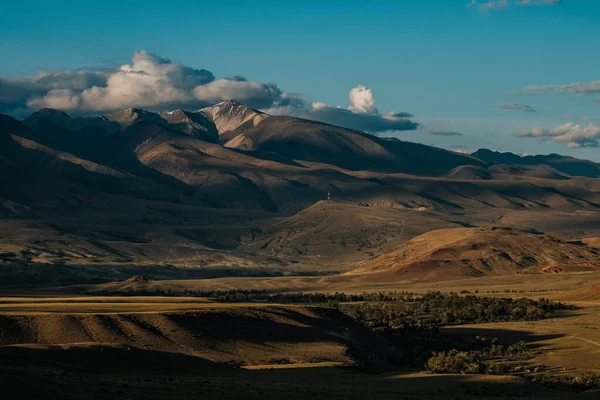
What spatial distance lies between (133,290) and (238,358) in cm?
9537

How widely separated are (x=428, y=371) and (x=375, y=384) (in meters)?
12.7

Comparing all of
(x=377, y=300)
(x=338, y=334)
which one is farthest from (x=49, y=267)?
(x=338, y=334)

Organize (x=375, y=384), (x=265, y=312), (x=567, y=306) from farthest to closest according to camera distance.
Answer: (x=567, y=306) → (x=265, y=312) → (x=375, y=384)

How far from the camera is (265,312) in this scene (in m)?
84.4

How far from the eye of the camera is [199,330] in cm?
7619

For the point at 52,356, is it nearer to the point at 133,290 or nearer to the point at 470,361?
the point at 470,361

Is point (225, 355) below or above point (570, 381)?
below

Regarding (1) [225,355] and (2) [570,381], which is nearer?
(2) [570,381]

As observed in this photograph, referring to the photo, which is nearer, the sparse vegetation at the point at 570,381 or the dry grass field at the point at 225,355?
the dry grass field at the point at 225,355

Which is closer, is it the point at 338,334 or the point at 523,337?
the point at 338,334

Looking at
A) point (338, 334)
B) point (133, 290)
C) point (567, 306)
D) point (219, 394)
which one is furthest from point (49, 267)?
point (219, 394)

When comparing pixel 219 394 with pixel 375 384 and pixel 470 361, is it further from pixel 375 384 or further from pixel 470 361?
pixel 470 361

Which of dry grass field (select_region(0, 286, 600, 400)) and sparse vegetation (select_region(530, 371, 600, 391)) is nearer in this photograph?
dry grass field (select_region(0, 286, 600, 400))

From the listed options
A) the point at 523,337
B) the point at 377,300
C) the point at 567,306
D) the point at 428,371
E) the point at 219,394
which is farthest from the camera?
the point at 377,300
